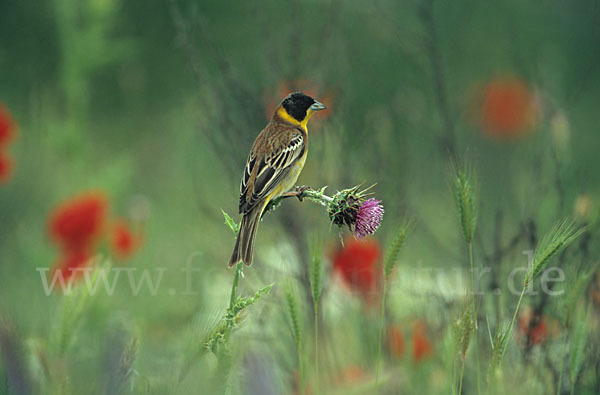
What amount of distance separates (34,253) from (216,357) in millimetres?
2303

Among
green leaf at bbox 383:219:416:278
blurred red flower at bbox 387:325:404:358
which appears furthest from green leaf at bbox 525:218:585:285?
blurred red flower at bbox 387:325:404:358

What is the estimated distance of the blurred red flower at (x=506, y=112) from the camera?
543 centimetres

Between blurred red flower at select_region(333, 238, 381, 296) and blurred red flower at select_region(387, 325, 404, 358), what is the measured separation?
0.16m

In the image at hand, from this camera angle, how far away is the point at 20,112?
6016 millimetres

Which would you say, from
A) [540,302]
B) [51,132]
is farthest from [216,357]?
[51,132]

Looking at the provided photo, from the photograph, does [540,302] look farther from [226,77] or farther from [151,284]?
[151,284]

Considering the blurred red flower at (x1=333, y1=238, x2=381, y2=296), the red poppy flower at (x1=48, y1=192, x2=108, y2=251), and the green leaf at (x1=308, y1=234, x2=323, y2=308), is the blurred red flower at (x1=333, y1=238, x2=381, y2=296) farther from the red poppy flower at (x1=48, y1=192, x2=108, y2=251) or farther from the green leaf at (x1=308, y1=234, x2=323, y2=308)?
the green leaf at (x1=308, y1=234, x2=323, y2=308)

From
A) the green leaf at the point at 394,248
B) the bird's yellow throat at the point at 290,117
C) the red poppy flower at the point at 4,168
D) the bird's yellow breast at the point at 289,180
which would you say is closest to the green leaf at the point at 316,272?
the green leaf at the point at 394,248

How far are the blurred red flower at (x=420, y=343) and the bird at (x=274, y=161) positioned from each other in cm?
81

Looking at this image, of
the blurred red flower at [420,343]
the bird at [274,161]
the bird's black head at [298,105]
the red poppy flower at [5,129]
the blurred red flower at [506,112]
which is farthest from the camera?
the blurred red flower at [506,112]

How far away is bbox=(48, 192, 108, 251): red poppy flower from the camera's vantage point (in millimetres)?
2838

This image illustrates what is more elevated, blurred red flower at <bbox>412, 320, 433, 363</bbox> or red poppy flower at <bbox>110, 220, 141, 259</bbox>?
red poppy flower at <bbox>110, 220, 141, 259</bbox>

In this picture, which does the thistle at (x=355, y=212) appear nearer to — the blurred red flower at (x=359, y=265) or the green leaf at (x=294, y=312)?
the green leaf at (x=294, y=312)

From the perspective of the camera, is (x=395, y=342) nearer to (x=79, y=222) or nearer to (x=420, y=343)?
(x=420, y=343)
